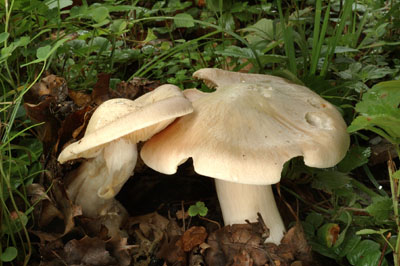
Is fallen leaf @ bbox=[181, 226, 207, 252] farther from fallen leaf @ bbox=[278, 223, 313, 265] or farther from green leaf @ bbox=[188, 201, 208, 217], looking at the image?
fallen leaf @ bbox=[278, 223, 313, 265]

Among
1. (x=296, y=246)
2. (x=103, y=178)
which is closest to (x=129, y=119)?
(x=103, y=178)

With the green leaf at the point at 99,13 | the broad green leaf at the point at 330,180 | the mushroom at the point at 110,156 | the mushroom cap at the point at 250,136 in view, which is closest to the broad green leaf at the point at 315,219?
the broad green leaf at the point at 330,180

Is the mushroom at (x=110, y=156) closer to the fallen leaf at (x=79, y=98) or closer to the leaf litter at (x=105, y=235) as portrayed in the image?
the leaf litter at (x=105, y=235)

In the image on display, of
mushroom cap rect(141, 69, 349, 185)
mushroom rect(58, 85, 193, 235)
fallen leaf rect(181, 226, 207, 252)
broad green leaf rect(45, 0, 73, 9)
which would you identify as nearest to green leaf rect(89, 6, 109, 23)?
broad green leaf rect(45, 0, 73, 9)

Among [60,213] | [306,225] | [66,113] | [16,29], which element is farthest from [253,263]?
[16,29]

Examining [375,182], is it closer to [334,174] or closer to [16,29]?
[334,174]

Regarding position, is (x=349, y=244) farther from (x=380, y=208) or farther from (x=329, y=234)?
(x=380, y=208)

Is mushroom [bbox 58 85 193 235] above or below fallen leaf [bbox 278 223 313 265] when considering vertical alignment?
above

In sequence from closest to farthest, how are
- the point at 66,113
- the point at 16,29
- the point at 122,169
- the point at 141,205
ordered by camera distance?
the point at 122,169 < the point at 66,113 < the point at 141,205 < the point at 16,29
